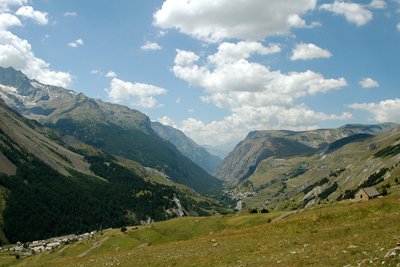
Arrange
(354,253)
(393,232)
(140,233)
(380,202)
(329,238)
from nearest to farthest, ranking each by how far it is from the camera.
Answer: (354,253)
(393,232)
(329,238)
(380,202)
(140,233)

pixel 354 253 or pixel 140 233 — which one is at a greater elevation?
pixel 354 253

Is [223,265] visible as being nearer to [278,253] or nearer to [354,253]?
[278,253]

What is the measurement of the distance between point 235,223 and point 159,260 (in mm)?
65700

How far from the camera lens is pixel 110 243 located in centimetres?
10750

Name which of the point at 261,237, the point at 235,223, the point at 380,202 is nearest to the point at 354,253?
the point at 261,237

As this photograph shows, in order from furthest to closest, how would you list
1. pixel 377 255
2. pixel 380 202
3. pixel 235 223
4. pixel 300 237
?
pixel 235 223 → pixel 380 202 → pixel 300 237 → pixel 377 255

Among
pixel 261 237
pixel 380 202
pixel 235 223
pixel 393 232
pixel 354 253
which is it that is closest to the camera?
pixel 354 253

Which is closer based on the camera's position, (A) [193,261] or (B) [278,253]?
(B) [278,253]

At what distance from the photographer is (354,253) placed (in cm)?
2673

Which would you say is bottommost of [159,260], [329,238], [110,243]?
[110,243]

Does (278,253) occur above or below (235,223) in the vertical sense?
above

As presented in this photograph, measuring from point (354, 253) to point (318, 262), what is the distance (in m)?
2.76

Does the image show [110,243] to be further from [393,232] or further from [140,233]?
[393,232]

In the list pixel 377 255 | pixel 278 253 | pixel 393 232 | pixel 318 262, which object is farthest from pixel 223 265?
pixel 393 232
